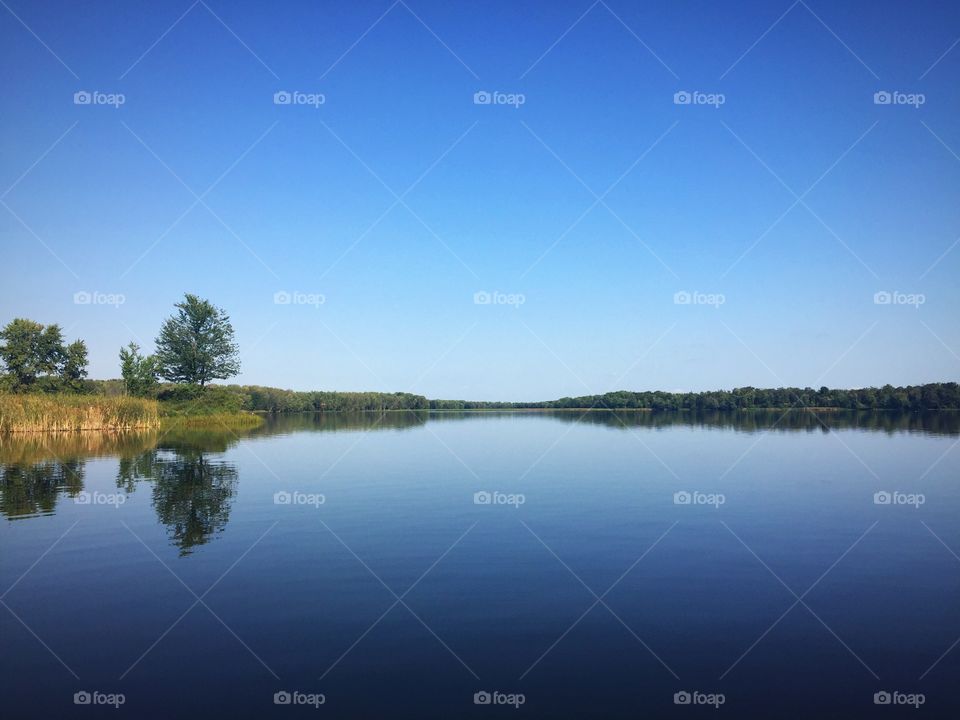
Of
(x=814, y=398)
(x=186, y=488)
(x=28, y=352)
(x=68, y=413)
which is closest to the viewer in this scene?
(x=186, y=488)

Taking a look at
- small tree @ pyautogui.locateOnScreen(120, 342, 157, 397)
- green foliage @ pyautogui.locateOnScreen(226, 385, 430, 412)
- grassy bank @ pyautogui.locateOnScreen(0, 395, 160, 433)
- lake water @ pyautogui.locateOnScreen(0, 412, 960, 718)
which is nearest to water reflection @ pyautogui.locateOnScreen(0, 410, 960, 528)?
lake water @ pyautogui.locateOnScreen(0, 412, 960, 718)

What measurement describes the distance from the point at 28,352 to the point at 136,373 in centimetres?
1535

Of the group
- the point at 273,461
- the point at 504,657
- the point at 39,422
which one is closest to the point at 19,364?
the point at 39,422

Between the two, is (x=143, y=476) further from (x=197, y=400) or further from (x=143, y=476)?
(x=197, y=400)

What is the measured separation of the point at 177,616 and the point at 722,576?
12493mm

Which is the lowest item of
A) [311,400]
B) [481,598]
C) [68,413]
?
[481,598]

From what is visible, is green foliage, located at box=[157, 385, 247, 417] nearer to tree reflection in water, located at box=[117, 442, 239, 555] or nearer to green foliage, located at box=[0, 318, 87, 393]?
green foliage, located at box=[0, 318, 87, 393]

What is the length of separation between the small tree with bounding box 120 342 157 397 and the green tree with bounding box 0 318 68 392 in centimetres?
1237

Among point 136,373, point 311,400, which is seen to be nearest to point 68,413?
point 136,373

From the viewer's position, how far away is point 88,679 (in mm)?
10023

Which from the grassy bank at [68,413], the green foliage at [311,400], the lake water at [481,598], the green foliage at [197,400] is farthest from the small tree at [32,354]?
the lake water at [481,598]

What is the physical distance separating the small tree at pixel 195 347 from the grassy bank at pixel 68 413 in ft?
97.3

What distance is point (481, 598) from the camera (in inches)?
533

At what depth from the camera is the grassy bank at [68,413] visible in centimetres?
5559
